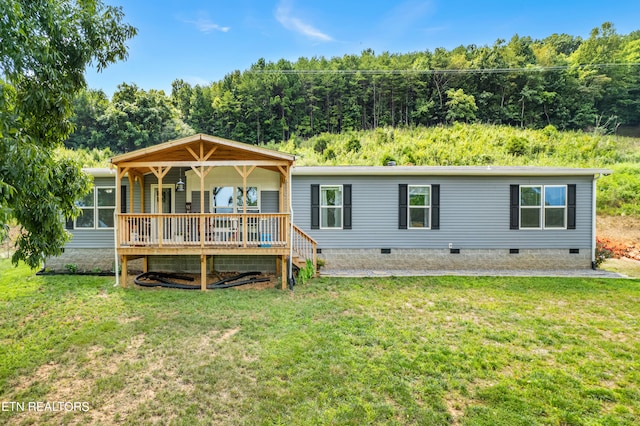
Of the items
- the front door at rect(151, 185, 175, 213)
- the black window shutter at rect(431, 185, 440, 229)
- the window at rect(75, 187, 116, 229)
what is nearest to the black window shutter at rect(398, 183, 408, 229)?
the black window shutter at rect(431, 185, 440, 229)

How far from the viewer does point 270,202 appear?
9.27m

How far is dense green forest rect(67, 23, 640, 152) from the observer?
27.6 meters

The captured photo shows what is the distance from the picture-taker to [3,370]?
380 centimetres

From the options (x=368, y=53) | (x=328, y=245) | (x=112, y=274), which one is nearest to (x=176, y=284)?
(x=112, y=274)

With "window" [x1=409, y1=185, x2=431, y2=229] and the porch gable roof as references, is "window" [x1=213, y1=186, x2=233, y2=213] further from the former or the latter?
"window" [x1=409, y1=185, x2=431, y2=229]

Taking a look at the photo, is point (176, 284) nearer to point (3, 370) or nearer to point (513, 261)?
point (3, 370)

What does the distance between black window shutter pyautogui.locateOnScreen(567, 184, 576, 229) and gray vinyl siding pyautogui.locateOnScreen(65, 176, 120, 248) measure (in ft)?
46.2

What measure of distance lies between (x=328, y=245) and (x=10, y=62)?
298 inches

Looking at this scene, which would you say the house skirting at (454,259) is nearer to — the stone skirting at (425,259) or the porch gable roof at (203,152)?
the stone skirting at (425,259)

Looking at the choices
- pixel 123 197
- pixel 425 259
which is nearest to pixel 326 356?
pixel 425 259

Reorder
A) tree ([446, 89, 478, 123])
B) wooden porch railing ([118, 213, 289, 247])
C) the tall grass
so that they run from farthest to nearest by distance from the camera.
A: tree ([446, 89, 478, 123]), the tall grass, wooden porch railing ([118, 213, 289, 247])

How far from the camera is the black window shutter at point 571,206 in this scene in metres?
9.08

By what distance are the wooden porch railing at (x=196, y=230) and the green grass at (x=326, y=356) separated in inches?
50.8

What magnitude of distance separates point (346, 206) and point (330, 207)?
50 centimetres
